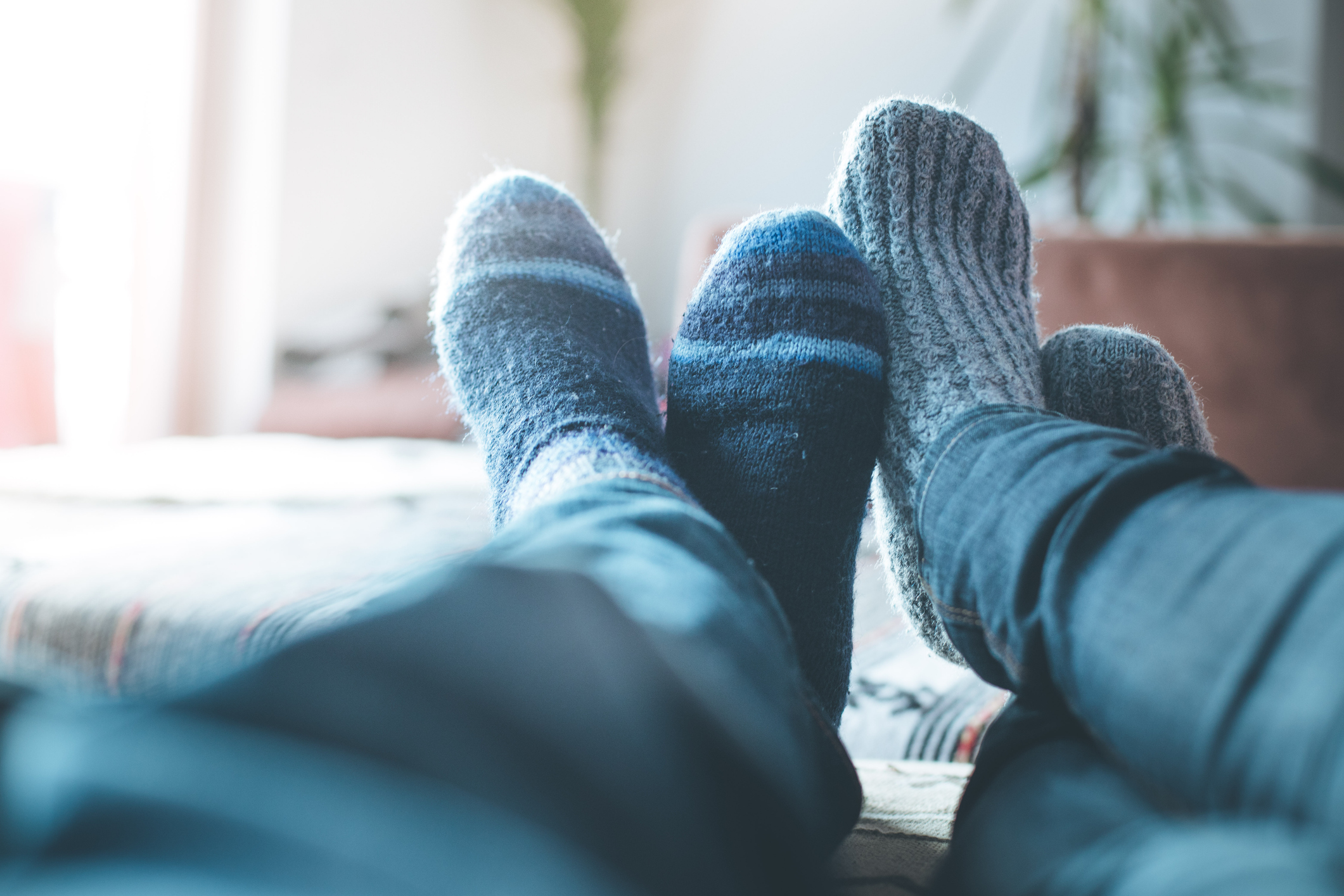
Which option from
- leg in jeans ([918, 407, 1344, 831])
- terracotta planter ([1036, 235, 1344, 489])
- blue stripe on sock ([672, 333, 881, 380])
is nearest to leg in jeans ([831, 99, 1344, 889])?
leg in jeans ([918, 407, 1344, 831])

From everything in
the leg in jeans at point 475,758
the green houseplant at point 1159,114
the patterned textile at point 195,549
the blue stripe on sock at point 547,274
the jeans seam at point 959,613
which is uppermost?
the green houseplant at point 1159,114

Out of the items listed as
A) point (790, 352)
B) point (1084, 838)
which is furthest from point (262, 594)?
point (1084, 838)

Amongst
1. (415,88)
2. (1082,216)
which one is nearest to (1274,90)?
(1082,216)

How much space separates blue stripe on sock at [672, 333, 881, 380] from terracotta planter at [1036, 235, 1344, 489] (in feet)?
1.69

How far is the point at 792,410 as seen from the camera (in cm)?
59

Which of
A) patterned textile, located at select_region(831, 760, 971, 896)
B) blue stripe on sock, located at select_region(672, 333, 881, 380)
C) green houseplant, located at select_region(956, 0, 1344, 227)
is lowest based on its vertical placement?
patterned textile, located at select_region(831, 760, 971, 896)

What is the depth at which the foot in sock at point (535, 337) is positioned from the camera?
0.54 metres

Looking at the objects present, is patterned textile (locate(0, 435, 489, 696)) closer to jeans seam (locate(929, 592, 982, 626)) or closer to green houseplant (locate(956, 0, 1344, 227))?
jeans seam (locate(929, 592, 982, 626))

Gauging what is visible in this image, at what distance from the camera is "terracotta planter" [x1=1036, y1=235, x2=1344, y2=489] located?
3.26 feet

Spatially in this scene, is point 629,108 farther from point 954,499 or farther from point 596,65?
point 954,499

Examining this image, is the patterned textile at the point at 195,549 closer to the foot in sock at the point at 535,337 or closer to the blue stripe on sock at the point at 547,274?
the foot in sock at the point at 535,337

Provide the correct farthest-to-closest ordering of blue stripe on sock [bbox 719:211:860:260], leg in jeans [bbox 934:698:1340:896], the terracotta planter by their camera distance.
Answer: the terracotta planter → blue stripe on sock [bbox 719:211:860:260] → leg in jeans [bbox 934:698:1340:896]

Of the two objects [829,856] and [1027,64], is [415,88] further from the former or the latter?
[829,856]

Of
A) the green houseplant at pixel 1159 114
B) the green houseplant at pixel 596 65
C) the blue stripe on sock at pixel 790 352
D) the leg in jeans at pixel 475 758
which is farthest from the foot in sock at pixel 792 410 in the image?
the green houseplant at pixel 596 65
